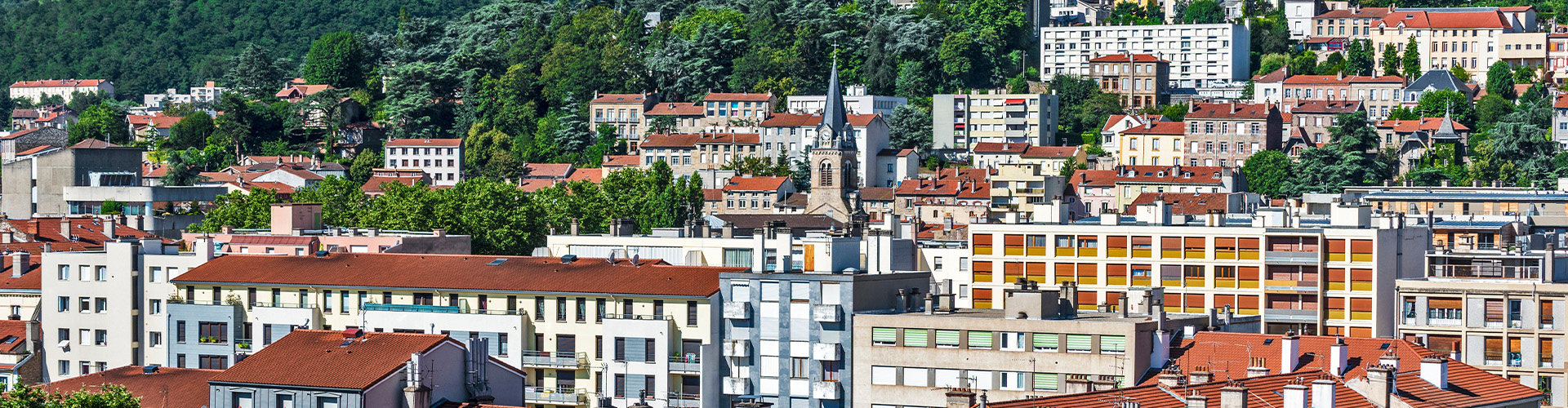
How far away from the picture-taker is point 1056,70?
12756 centimetres

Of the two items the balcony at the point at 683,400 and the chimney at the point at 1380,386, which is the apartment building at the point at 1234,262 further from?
the chimney at the point at 1380,386

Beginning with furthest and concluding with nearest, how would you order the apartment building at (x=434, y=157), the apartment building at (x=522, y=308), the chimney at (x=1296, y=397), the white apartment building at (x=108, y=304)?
the apartment building at (x=434, y=157) < the white apartment building at (x=108, y=304) < the apartment building at (x=522, y=308) < the chimney at (x=1296, y=397)

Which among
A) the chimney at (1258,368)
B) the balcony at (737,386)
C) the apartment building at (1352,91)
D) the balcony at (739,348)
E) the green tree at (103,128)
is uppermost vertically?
the apartment building at (1352,91)

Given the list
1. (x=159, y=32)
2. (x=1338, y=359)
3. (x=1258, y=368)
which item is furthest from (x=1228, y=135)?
(x=159, y=32)

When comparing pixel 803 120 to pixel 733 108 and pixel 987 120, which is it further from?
pixel 987 120

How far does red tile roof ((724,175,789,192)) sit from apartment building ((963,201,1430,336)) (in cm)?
4656

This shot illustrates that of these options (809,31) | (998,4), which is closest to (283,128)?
(809,31)

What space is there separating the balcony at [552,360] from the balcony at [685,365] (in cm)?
229

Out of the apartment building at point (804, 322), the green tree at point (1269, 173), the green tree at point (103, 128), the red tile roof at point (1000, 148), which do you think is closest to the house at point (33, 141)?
the green tree at point (103, 128)

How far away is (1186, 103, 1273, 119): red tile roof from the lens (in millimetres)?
105875

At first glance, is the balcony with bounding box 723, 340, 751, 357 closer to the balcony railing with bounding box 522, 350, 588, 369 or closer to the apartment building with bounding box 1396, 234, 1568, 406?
the balcony railing with bounding box 522, 350, 588, 369

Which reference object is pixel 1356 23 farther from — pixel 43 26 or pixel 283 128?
pixel 43 26

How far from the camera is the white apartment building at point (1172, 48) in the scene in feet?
412

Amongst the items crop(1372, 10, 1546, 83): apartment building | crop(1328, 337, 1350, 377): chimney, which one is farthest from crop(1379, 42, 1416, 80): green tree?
crop(1328, 337, 1350, 377): chimney
